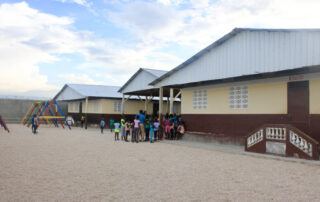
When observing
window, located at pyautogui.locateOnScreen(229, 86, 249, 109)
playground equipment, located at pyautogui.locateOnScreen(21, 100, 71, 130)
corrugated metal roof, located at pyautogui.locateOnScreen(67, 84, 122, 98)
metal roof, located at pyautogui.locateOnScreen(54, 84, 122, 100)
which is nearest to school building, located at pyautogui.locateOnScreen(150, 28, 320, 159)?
window, located at pyautogui.locateOnScreen(229, 86, 249, 109)

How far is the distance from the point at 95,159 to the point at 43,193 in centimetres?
416

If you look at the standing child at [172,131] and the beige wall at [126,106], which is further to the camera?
the beige wall at [126,106]

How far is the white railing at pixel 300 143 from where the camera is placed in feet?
31.7

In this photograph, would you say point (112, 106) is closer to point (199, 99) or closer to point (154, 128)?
point (154, 128)

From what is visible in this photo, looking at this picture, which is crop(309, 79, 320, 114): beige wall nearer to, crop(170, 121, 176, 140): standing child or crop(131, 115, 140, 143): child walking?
crop(170, 121, 176, 140): standing child

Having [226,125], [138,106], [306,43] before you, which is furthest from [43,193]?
[138,106]

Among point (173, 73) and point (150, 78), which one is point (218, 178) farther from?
point (150, 78)

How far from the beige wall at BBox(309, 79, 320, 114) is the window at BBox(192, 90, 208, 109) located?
5823 mm

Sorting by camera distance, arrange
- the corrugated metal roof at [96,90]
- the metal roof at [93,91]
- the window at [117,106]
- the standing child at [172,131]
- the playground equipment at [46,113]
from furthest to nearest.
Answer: the window at [117,106], the corrugated metal roof at [96,90], the metal roof at [93,91], the playground equipment at [46,113], the standing child at [172,131]

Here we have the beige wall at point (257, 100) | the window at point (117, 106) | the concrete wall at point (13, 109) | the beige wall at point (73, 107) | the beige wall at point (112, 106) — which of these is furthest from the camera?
the concrete wall at point (13, 109)

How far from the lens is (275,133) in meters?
10.7

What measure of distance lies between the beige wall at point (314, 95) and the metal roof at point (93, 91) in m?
20.4

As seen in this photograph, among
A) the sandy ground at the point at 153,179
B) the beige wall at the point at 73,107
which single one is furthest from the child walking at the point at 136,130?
the beige wall at the point at 73,107

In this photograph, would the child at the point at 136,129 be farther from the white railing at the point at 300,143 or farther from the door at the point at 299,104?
the white railing at the point at 300,143
